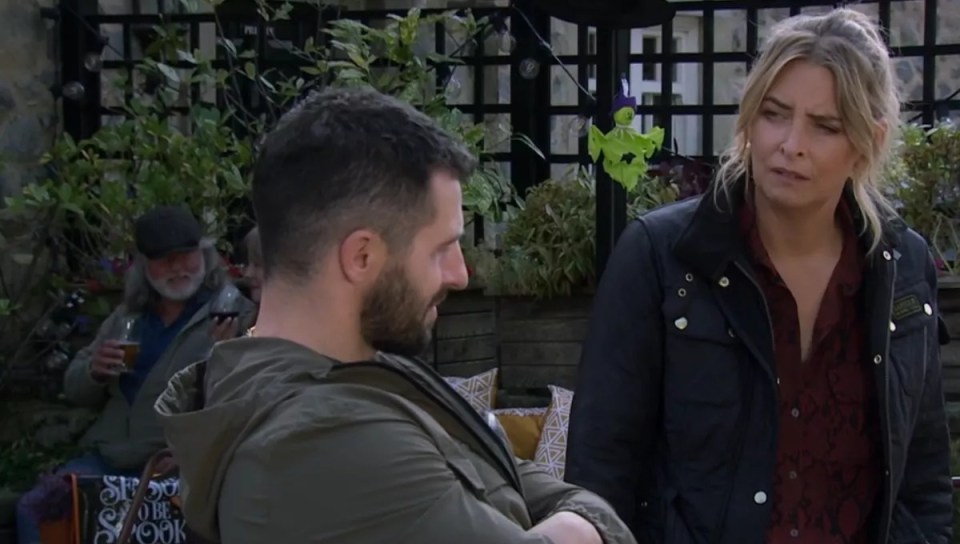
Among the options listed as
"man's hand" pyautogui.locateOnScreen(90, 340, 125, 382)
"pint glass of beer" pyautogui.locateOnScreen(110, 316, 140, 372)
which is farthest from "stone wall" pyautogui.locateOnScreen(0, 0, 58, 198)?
"man's hand" pyautogui.locateOnScreen(90, 340, 125, 382)

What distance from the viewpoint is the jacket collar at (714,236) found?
2.36 m

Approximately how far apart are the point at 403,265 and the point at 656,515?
38.9 inches

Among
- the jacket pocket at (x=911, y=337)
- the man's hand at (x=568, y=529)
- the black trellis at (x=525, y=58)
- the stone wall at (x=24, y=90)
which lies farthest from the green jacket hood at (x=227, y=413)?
the stone wall at (x=24, y=90)

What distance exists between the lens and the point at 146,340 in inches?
195

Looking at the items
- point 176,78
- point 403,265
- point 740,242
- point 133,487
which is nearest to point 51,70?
point 176,78

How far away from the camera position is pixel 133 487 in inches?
180

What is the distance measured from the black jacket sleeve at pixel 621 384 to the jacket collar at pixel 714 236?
2.4 inches

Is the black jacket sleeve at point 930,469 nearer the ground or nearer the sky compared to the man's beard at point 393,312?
nearer the ground

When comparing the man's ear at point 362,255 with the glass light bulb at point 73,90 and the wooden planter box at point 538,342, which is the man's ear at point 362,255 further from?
the glass light bulb at point 73,90

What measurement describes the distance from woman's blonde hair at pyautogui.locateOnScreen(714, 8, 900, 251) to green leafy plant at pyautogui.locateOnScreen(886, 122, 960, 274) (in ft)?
7.62

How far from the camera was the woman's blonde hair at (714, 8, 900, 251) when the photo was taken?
2334 mm

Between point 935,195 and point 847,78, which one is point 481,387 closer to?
point 935,195

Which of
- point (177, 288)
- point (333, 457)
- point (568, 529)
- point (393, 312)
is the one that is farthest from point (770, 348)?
point (177, 288)

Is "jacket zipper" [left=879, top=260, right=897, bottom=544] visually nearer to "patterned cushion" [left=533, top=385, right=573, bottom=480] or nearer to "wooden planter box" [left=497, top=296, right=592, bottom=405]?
"patterned cushion" [left=533, top=385, right=573, bottom=480]
